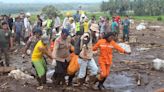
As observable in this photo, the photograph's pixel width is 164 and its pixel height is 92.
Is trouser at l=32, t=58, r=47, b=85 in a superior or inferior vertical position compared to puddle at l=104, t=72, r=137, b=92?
superior

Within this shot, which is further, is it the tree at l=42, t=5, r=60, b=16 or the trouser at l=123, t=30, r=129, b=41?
the trouser at l=123, t=30, r=129, b=41

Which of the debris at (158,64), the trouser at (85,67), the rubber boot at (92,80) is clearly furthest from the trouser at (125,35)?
the trouser at (85,67)

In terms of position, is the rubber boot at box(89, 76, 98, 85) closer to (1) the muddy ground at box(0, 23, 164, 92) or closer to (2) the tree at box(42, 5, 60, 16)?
(1) the muddy ground at box(0, 23, 164, 92)

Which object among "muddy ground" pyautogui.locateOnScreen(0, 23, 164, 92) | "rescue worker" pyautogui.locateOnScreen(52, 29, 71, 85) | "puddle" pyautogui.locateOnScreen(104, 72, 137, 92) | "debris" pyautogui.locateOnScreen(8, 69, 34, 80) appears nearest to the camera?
"rescue worker" pyautogui.locateOnScreen(52, 29, 71, 85)

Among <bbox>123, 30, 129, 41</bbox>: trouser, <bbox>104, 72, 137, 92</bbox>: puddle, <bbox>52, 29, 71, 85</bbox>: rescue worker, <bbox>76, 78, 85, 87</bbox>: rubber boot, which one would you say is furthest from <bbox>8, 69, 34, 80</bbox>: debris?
<bbox>123, 30, 129, 41</bbox>: trouser

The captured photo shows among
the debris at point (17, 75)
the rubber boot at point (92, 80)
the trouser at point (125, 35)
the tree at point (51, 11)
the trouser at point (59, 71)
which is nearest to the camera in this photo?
the trouser at point (59, 71)

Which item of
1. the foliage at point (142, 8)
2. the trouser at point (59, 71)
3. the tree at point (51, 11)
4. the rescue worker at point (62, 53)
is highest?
the rescue worker at point (62, 53)

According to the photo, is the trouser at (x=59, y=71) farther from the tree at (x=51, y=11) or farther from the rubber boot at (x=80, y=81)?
the tree at (x=51, y=11)

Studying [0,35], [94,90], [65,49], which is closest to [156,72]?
[94,90]

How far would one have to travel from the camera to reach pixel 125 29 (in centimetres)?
2209

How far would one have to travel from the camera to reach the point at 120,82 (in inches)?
480

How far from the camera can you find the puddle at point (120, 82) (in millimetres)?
11401

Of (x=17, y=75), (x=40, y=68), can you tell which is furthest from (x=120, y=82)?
(x=17, y=75)

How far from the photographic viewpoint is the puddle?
11401mm
